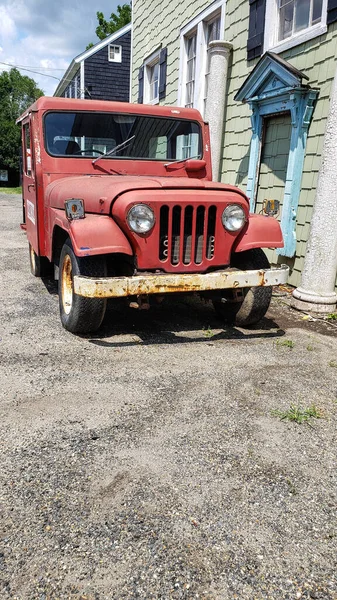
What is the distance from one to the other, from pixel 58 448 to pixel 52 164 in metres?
3.22

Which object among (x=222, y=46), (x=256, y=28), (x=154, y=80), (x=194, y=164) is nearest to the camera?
(x=194, y=164)

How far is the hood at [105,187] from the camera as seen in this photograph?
12.2ft

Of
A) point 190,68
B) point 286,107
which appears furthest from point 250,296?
point 190,68

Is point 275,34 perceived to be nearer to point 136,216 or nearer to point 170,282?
point 136,216

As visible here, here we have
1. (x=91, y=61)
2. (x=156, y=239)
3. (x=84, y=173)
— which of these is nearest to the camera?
(x=156, y=239)

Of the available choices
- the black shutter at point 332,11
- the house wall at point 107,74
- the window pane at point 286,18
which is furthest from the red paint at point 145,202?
the house wall at point 107,74

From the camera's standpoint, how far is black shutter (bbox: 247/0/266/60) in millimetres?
6801

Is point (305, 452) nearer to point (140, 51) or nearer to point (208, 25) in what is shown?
point (208, 25)

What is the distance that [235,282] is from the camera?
12.5 feet

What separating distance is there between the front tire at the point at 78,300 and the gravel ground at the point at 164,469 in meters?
0.14

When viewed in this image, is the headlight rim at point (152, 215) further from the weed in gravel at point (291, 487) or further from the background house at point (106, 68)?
the background house at point (106, 68)

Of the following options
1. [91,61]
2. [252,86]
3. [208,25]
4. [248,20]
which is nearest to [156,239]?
[252,86]

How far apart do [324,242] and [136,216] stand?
256 cm

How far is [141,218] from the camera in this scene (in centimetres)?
358
